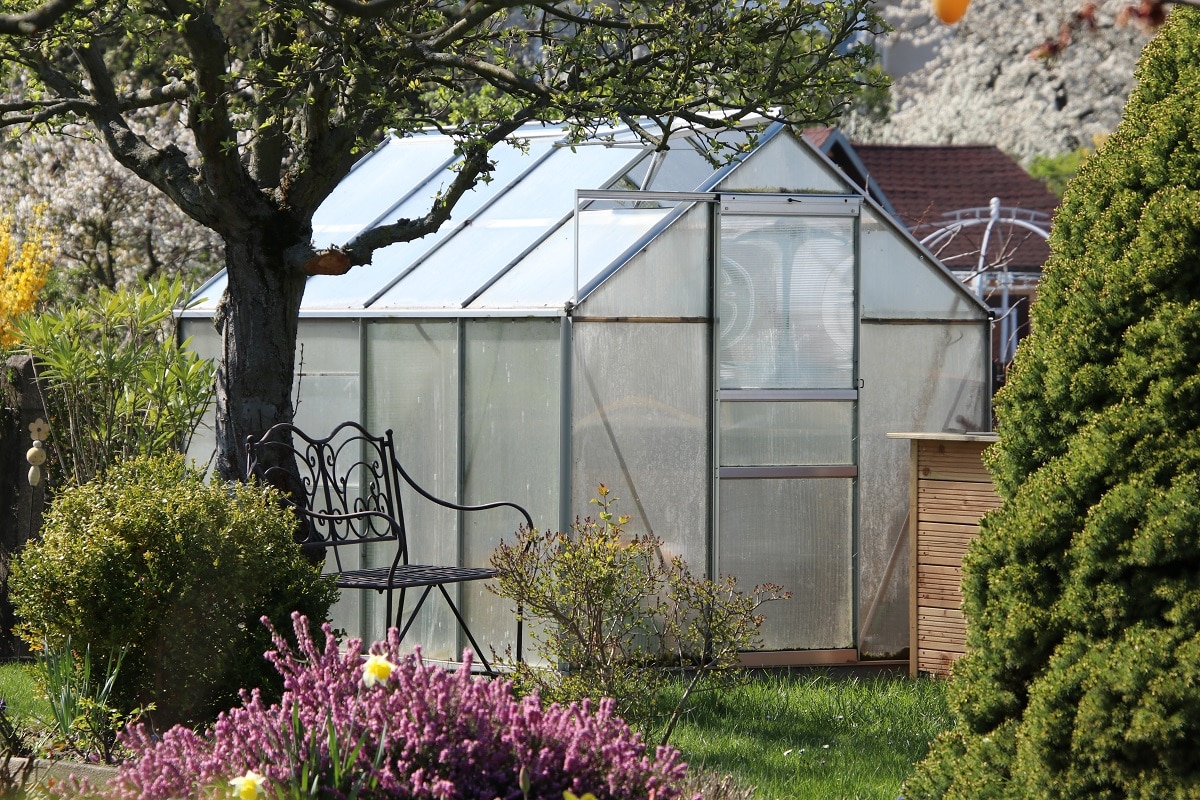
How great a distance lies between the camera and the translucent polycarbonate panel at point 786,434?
7.47 metres

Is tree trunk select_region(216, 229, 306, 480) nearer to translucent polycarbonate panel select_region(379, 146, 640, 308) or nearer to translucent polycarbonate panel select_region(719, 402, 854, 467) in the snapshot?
translucent polycarbonate panel select_region(379, 146, 640, 308)

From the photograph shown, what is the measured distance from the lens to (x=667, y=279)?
7.43m

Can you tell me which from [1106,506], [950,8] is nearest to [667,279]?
[1106,506]

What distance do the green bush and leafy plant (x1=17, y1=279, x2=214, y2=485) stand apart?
2744 millimetres

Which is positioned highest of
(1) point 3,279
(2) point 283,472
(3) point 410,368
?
(1) point 3,279

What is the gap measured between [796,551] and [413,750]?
4.72 metres

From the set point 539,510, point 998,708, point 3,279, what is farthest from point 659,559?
point 3,279

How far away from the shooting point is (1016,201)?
70.8 ft

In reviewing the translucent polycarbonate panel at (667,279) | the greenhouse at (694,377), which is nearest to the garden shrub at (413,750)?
the greenhouse at (694,377)

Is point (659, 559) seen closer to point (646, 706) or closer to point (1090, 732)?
point (646, 706)

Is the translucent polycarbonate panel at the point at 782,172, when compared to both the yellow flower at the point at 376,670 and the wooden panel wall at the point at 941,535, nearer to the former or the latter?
the wooden panel wall at the point at 941,535

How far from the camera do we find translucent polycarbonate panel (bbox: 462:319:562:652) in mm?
7316

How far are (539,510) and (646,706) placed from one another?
91.8 inches

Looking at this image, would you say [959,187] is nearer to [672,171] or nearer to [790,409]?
[672,171]
